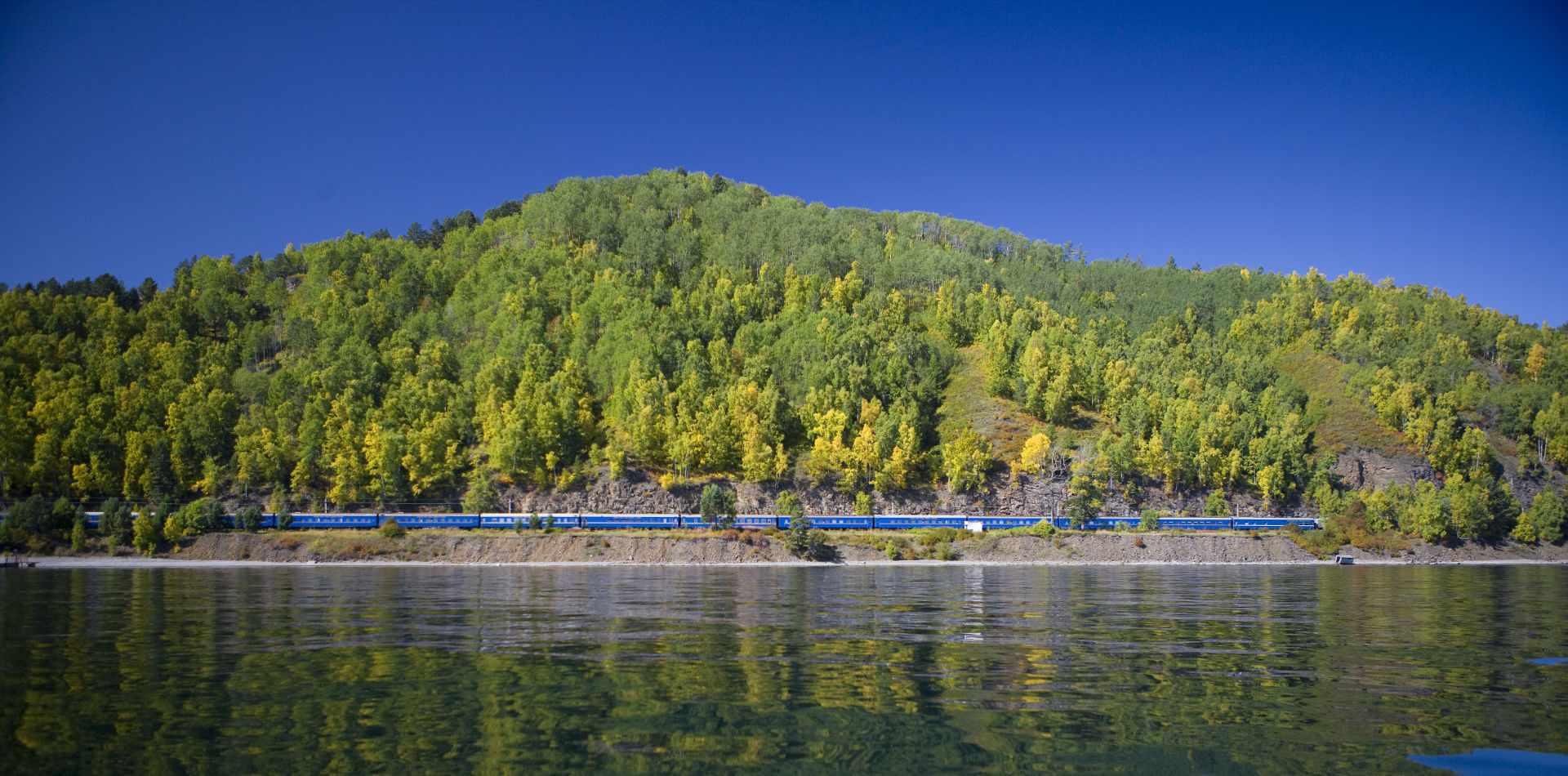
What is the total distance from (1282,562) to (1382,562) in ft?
49.4

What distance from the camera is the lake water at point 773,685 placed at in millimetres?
18625

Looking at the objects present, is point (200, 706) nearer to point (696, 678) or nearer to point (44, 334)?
point (696, 678)

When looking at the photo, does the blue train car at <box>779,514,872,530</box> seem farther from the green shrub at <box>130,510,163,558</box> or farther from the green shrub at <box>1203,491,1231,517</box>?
the green shrub at <box>130,510,163,558</box>

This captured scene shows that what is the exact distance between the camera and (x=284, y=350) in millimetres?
199750

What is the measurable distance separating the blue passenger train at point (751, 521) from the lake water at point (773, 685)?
70379mm

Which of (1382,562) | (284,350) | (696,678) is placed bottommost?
(1382,562)

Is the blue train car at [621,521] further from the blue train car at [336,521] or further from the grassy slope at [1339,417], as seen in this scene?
the grassy slope at [1339,417]

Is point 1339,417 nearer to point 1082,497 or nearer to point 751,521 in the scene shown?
point 1082,497

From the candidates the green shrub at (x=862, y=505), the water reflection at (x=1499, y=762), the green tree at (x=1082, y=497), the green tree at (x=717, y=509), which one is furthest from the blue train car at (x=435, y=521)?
the water reflection at (x=1499, y=762)

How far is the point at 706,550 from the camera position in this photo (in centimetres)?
11319

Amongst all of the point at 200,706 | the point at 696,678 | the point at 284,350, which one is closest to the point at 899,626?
Answer: the point at 696,678

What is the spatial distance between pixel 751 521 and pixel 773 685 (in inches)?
4074

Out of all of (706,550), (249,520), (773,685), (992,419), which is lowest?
(706,550)

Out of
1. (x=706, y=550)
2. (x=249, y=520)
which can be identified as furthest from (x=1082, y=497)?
(x=249, y=520)
